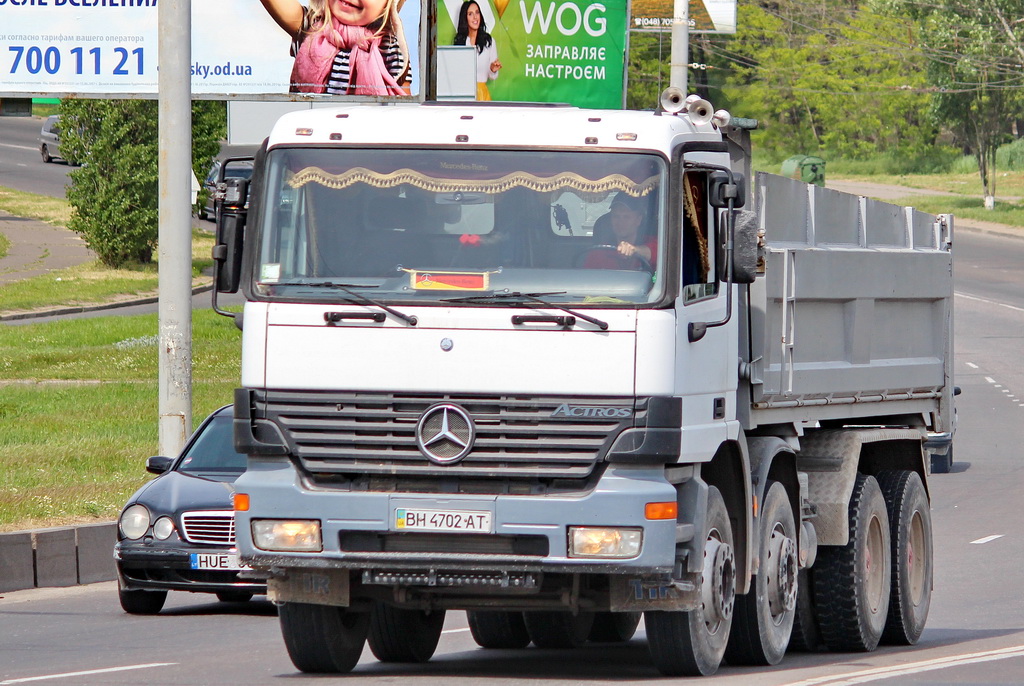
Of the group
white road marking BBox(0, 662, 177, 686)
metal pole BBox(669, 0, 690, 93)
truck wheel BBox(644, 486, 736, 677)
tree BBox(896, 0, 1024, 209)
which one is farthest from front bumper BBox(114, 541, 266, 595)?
tree BBox(896, 0, 1024, 209)

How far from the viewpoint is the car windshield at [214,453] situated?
1227cm

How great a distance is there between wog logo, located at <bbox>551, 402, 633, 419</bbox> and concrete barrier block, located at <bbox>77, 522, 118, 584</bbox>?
6.53 metres

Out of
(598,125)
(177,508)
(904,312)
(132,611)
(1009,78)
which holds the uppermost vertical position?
(1009,78)

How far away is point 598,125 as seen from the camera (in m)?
7.89

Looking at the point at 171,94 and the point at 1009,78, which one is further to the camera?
the point at 1009,78

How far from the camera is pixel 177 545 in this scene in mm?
11391

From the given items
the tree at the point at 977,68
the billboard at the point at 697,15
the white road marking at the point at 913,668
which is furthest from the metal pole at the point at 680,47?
the tree at the point at 977,68

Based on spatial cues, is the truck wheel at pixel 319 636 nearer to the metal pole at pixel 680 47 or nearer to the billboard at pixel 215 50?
the billboard at pixel 215 50

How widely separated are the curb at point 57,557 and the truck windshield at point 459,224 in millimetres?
5441

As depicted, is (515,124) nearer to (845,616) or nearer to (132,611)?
(845,616)

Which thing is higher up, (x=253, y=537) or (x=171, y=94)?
(x=171, y=94)

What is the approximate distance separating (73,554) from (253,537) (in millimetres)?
5598

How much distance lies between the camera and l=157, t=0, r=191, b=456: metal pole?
14.7m

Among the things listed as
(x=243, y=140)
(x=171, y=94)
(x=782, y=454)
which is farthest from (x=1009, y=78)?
(x=782, y=454)
